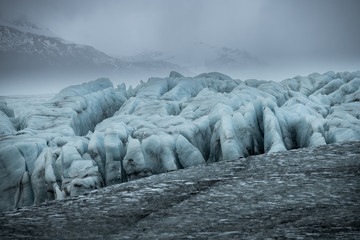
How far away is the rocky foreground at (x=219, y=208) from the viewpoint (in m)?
2.43

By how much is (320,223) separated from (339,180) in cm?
118

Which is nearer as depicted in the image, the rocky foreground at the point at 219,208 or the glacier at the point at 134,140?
the rocky foreground at the point at 219,208

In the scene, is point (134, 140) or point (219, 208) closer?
point (219, 208)

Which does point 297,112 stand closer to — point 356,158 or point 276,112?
point 276,112

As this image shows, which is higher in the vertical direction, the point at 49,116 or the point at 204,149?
the point at 49,116

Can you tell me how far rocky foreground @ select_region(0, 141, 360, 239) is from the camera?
243 centimetres

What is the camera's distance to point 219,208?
9.70 feet

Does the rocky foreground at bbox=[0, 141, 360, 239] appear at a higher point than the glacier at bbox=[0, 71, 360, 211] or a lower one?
higher

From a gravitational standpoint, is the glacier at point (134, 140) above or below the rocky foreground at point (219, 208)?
A: below

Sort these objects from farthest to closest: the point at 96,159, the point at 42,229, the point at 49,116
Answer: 1. the point at 49,116
2. the point at 96,159
3. the point at 42,229

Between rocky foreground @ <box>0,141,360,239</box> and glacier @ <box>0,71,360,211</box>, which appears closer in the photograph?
rocky foreground @ <box>0,141,360,239</box>

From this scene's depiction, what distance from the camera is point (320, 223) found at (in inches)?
93.5

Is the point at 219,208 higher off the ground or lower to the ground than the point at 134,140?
higher

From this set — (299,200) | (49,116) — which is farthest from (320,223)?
(49,116)
